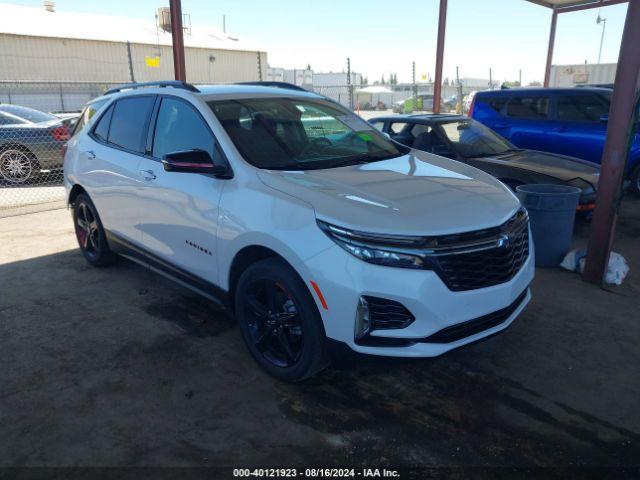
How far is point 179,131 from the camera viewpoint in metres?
3.81

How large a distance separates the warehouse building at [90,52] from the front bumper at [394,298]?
23.0m

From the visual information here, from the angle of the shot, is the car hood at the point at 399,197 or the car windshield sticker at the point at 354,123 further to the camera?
the car windshield sticker at the point at 354,123

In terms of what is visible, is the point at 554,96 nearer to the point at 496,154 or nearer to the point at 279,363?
the point at 496,154

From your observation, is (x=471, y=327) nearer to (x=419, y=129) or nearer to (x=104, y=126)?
(x=104, y=126)

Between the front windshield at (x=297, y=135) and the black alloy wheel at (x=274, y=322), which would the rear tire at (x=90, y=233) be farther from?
the black alloy wheel at (x=274, y=322)

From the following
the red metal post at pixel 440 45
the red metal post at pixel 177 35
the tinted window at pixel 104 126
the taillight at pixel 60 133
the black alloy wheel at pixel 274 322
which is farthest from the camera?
the red metal post at pixel 440 45

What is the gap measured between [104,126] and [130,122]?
1.78ft

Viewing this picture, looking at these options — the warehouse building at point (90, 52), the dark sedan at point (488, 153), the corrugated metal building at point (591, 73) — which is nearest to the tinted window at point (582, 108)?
the dark sedan at point (488, 153)

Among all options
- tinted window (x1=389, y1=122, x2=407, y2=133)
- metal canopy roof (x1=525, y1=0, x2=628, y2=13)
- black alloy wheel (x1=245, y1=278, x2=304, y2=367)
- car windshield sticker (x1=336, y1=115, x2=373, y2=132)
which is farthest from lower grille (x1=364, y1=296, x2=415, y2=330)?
Result: metal canopy roof (x1=525, y1=0, x2=628, y2=13)

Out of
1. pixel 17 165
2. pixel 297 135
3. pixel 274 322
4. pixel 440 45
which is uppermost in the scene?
pixel 440 45

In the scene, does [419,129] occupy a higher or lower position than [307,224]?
higher

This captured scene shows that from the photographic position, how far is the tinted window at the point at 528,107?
841 cm

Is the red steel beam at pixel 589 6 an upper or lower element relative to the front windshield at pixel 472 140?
upper

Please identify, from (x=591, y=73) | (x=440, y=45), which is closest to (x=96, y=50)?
(x=440, y=45)
